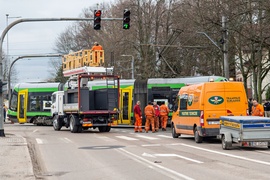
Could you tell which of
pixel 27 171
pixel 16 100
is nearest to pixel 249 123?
pixel 27 171

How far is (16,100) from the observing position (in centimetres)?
4241

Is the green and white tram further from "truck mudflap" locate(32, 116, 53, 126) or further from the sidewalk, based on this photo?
the sidewalk

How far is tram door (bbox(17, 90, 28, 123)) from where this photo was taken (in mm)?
41781

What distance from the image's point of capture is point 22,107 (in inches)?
1651

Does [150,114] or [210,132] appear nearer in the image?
[210,132]

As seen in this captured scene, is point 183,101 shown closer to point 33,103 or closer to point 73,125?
point 73,125

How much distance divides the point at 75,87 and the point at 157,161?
1516 cm

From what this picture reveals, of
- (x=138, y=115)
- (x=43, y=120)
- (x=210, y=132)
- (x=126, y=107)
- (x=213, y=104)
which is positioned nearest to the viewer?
(x=210, y=132)

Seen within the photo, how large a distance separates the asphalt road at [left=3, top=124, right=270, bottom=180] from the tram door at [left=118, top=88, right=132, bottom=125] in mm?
13813

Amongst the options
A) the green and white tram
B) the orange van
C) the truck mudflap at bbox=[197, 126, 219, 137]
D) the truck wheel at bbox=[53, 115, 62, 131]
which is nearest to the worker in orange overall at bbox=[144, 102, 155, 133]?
the truck wheel at bbox=[53, 115, 62, 131]

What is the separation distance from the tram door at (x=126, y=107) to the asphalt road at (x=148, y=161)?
13813mm

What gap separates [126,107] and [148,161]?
2043 centimetres

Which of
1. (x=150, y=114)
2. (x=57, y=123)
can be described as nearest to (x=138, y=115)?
(x=150, y=114)

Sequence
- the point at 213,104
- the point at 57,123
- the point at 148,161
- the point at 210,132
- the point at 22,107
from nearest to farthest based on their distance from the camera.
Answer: the point at 148,161
the point at 210,132
the point at 213,104
the point at 57,123
the point at 22,107
